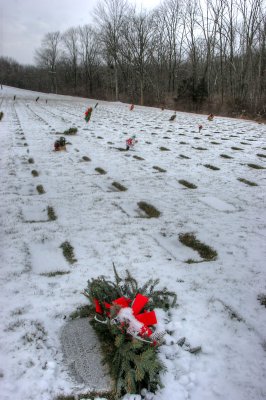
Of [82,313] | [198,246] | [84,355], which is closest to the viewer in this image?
[84,355]

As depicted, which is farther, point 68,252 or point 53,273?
point 68,252

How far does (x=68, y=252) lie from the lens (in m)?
3.20

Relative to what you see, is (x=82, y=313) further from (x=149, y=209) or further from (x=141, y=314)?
(x=149, y=209)

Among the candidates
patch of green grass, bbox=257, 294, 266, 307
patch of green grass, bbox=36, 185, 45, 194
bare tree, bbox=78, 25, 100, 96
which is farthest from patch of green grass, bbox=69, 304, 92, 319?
bare tree, bbox=78, 25, 100, 96

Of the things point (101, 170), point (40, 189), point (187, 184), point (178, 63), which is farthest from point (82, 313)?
point (178, 63)

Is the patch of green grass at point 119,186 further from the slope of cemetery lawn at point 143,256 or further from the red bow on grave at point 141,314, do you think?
the red bow on grave at point 141,314

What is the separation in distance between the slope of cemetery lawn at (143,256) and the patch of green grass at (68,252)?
0.01 metres

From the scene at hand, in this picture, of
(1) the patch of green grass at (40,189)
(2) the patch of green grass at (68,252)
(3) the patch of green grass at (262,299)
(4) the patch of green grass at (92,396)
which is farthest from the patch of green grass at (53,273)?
(1) the patch of green grass at (40,189)

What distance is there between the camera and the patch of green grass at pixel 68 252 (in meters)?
3.06

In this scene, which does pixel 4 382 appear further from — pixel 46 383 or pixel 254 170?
pixel 254 170

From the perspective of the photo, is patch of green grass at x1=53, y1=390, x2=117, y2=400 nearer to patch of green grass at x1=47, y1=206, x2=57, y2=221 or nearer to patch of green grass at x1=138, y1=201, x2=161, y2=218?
patch of green grass at x1=47, y1=206, x2=57, y2=221

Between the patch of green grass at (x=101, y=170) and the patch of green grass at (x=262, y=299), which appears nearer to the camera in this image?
the patch of green grass at (x=262, y=299)

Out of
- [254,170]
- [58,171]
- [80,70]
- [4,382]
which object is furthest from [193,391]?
[80,70]

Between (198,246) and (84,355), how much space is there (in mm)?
1804
